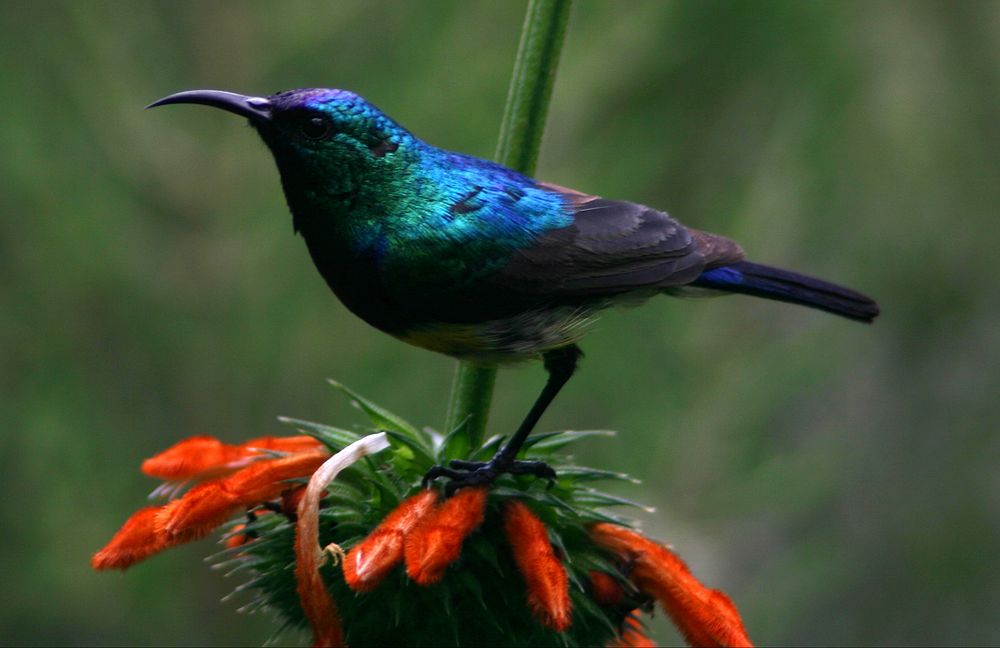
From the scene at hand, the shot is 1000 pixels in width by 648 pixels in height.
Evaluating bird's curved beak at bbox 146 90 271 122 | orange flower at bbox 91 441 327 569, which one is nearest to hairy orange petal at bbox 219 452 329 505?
orange flower at bbox 91 441 327 569

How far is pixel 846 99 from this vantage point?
14.9 feet

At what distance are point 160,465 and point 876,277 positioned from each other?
3254mm

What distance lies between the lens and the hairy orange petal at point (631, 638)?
8.50 feet

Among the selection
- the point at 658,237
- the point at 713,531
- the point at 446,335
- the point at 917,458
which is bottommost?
the point at 713,531

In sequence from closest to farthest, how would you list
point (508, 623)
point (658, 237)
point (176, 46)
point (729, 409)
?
point (508, 623) < point (658, 237) < point (729, 409) < point (176, 46)

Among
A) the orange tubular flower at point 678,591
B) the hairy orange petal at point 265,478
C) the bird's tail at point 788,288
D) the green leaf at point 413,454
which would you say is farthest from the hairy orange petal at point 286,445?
the bird's tail at point 788,288

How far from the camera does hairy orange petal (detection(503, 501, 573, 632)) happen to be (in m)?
2.21

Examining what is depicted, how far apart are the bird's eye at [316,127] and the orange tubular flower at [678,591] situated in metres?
0.94

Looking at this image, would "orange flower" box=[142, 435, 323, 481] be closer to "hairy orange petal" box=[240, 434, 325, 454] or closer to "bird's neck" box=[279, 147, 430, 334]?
"hairy orange petal" box=[240, 434, 325, 454]

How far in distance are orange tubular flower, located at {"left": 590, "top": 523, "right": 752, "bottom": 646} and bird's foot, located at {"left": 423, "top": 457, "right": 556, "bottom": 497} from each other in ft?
0.75

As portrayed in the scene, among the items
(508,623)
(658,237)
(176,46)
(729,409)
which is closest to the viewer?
(508,623)

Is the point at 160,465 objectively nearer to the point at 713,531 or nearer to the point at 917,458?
the point at 713,531

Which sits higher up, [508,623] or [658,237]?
[658,237]

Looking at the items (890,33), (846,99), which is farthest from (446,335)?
(890,33)
